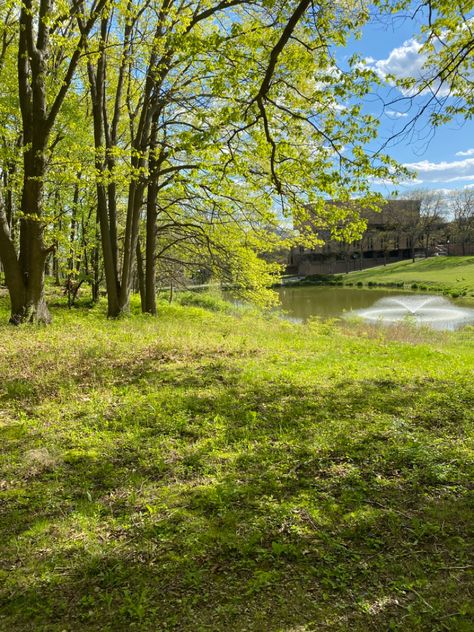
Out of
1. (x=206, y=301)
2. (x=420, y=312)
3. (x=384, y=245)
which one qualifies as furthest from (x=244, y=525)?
(x=384, y=245)

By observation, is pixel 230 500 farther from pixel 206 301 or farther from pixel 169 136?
pixel 206 301

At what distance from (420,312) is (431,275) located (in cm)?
2777

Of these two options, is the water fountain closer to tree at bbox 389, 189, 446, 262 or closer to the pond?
the pond

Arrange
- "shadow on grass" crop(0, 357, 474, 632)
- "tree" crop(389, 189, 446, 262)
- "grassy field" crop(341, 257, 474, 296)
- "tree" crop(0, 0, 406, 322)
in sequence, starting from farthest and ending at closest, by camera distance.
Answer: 1. "tree" crop(389, 189, 446, 262)
2. "grassy field" crop(341, 257, 474, 296)
3. "tree" crop(0, 0, 406, 322)
4. "shadow on grass" crop(0, 357, 474, 632)

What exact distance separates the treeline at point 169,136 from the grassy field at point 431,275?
102 ft

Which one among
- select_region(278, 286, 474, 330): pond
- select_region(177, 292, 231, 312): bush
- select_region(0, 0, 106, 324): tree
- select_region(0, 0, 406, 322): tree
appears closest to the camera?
select_region(0, 0, 406, 322): tree

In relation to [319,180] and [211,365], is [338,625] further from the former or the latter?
[319,180]

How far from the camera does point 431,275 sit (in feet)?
175

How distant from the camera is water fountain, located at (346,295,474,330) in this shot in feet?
78.1

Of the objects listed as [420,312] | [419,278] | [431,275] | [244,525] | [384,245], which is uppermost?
[384,245]

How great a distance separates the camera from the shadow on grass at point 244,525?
2.44m

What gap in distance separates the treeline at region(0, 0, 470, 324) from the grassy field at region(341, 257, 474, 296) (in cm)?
3111

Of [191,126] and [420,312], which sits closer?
[191,126]

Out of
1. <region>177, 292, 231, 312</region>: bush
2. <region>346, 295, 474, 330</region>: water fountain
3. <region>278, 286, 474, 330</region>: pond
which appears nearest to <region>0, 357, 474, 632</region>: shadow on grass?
<region>346, 295, 474, 330</region>: water fountain
